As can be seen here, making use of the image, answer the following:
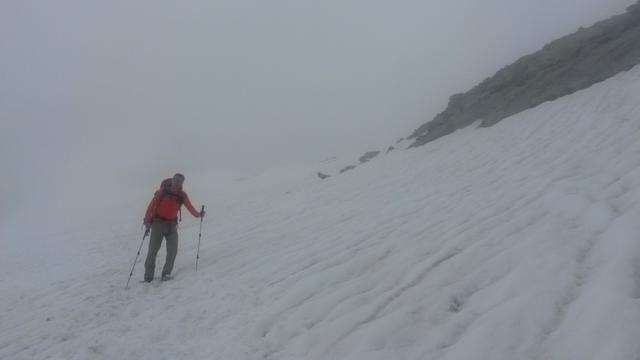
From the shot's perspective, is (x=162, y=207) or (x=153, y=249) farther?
(x=162, y=207)

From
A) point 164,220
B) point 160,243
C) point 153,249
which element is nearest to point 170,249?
point 160,243

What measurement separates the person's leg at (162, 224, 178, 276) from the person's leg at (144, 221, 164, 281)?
0.17m

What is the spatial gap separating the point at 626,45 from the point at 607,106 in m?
6.81

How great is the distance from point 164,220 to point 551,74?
15.8 meters

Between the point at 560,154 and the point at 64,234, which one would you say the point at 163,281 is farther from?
the point at 64,234

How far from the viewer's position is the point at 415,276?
711 cm

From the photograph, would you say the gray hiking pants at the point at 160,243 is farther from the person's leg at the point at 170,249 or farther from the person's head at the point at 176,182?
the person's head at the point at 176,182

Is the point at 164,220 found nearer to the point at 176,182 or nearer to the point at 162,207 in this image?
the point at 162,207

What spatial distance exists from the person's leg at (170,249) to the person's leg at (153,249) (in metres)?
0.17

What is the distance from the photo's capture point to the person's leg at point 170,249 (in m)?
10.7

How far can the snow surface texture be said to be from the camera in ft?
17.4

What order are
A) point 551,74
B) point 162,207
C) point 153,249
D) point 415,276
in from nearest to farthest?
point 415,276 < point 153,249 < point 162,207 < point 551,74

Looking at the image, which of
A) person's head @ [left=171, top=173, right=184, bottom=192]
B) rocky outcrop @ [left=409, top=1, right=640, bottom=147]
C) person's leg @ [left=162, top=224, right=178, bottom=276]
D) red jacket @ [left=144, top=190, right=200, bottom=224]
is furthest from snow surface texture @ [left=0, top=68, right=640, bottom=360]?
rocky outcrop @ [left=409, top=1, right=640, bottom=147]

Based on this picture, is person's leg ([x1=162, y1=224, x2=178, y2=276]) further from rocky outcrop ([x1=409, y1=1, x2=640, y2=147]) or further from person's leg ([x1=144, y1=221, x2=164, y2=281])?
rocky outcrop ([x1=409, y1=1, x2=640, y2=147])
